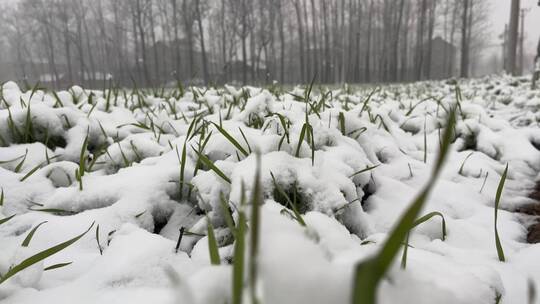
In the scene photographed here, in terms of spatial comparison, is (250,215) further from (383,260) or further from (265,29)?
(265,29)

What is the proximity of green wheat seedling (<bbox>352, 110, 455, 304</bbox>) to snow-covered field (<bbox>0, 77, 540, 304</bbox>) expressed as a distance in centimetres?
1

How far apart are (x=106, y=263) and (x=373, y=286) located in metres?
0.69

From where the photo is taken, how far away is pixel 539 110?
3029mm

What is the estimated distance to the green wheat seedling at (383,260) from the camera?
0.23 m

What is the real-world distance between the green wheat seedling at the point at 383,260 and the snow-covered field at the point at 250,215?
1cm

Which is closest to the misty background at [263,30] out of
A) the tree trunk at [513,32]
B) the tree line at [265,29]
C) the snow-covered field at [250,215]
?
the tree line at [265,29]

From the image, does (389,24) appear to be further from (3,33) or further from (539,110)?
(3,33)

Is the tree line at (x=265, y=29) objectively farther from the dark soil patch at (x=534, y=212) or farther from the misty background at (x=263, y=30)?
the dark soil patch at (x=534, y=212)

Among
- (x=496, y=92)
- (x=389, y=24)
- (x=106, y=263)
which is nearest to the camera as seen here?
(x=106, y=263)

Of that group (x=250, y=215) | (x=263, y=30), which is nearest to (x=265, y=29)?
(x=263, y=30)

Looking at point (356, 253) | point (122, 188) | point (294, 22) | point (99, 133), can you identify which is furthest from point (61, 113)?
point (294, 22)

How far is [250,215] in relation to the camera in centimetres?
36

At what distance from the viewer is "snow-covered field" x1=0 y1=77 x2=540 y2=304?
0.30 m

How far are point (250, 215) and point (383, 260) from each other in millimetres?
164
